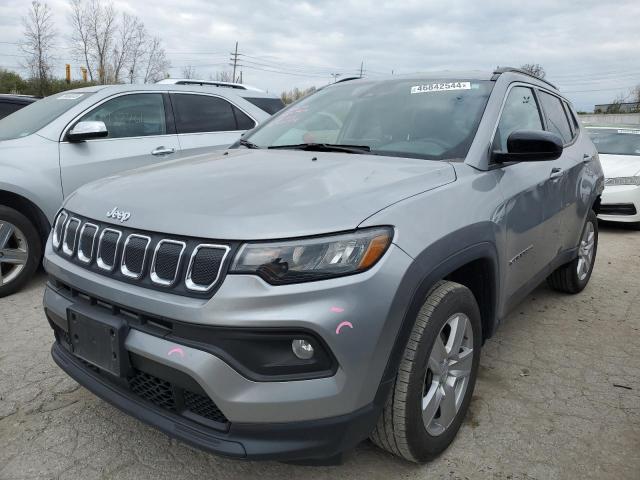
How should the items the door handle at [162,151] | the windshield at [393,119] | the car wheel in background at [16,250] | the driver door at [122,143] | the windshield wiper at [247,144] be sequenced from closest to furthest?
the windshield at [393,119]
the windshield wiper at [247,144]
the car wheel in background at [16,250]
the driver door at [122,143]
the door handle at [162,151]

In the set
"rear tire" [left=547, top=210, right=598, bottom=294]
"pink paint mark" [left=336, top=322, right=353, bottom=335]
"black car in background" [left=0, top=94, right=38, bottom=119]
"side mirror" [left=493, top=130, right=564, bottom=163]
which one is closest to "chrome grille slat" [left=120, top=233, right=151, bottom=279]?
"pink paint mark" [left=336, top=322, right=353, bottom=335]

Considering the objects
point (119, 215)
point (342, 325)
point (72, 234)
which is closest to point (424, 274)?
point (342, 325)

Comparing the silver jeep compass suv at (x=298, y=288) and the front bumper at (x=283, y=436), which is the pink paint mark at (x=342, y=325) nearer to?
the silver jeep compass suv at (x=298, y=288)

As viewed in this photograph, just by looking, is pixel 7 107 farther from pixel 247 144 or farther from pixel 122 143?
pixel 247 144

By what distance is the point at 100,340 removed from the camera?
74.9 inches

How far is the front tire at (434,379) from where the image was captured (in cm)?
193

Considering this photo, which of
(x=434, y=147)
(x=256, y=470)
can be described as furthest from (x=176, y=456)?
(x=434, y=147)

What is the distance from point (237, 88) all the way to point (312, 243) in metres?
5.18

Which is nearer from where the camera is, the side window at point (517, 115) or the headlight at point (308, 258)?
the headlight at point (308, 258)

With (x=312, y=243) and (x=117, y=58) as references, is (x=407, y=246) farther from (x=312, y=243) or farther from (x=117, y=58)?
(x=117, y=58)

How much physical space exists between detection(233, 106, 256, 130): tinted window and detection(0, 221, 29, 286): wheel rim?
2506mm

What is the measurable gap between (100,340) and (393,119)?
73.4 inches

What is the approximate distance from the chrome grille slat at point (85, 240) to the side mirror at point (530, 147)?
72.6 inches

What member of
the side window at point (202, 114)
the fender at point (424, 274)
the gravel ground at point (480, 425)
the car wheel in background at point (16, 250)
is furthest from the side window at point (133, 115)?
the fender at point (424, 274)
